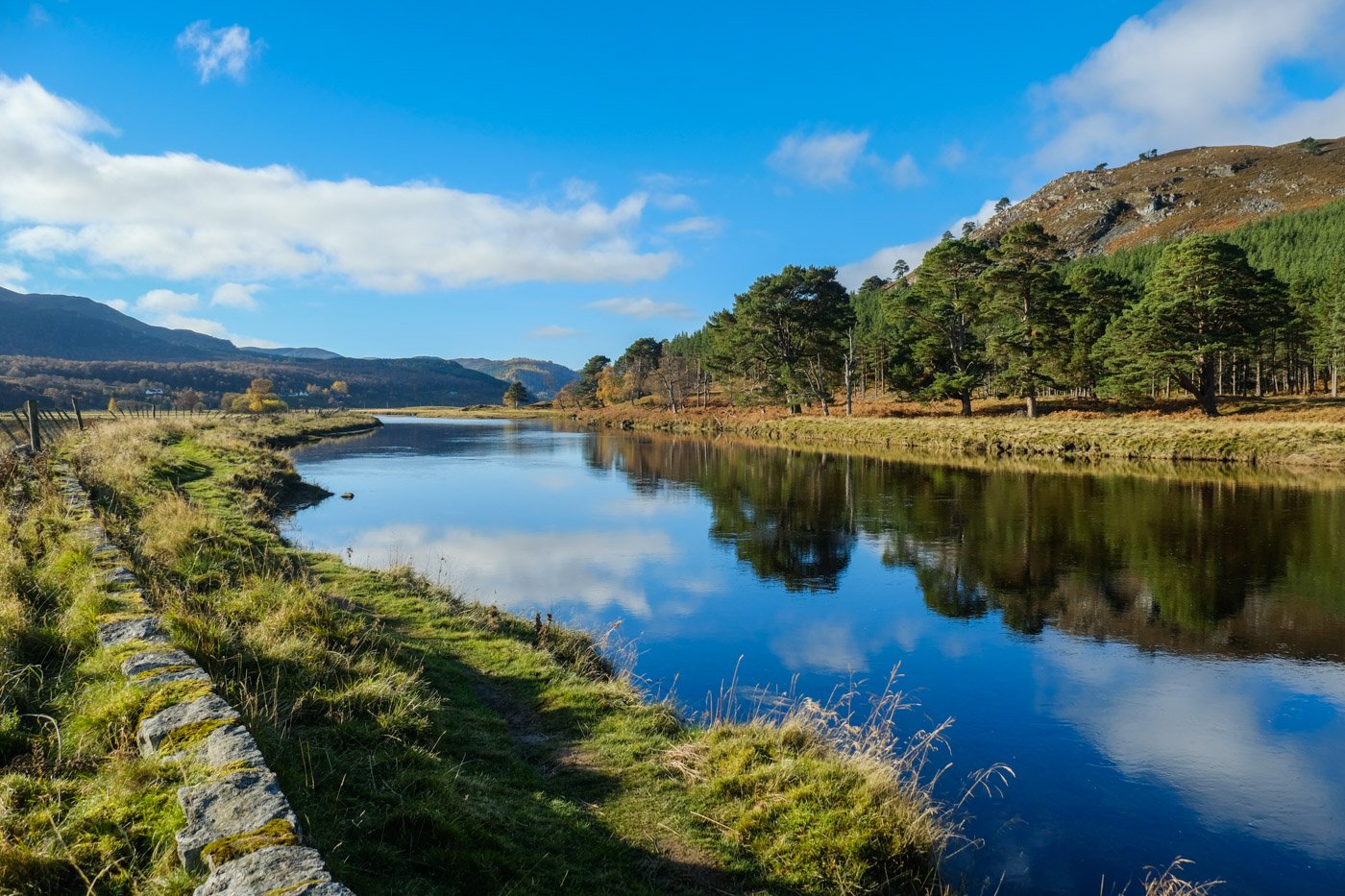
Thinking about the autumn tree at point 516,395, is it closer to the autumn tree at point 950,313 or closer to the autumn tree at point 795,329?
the autumn tree at point 795,329

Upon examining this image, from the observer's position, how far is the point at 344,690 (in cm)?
704

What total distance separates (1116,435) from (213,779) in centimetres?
4596

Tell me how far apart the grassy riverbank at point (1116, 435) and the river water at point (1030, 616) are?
585 cm

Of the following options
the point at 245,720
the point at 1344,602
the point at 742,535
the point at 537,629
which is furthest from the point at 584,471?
the point at 245,720

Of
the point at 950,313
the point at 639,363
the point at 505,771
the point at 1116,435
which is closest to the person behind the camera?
the point at 505,771

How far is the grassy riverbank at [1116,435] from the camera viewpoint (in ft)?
112

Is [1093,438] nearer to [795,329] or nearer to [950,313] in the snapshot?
[950,313]

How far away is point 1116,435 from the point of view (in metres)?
40.2

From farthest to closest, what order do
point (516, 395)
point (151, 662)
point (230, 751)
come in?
1. point (516, 395)
2. point (151, 662)
3. point (230, 751)

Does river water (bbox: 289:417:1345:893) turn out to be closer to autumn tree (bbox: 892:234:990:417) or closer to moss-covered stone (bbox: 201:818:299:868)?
moss-covered stone (bbox: 201:818:299:868)

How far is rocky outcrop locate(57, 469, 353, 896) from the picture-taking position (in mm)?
3303

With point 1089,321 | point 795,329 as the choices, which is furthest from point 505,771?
point 1089,321

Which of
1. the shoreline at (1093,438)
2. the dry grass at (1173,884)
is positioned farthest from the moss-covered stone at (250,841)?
the shoreline at (1093,438)

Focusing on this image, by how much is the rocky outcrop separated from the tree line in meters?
53.4
